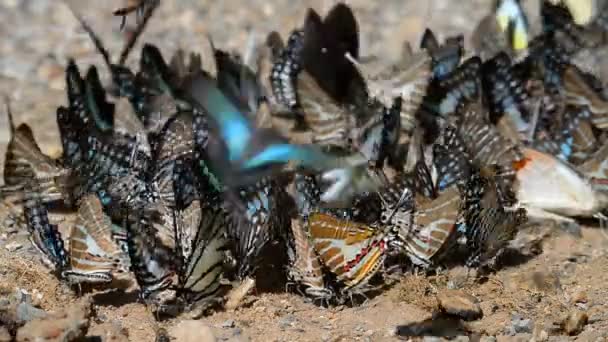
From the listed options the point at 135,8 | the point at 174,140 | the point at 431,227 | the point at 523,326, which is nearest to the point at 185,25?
Answer: the point at 135,8

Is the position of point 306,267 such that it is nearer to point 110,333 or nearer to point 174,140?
point 110,333

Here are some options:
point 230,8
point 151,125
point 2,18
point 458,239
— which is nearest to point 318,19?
point 151,125

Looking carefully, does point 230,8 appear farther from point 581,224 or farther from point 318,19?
point 581,224

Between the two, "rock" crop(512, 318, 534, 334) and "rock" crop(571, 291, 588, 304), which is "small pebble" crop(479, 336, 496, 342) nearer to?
"rock" crop(512, 318, 534, 334)

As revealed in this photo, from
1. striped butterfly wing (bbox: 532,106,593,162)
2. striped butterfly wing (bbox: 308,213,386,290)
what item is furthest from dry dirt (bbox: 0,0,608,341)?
striped butterfly wing (bbox: 532,106,593,162)

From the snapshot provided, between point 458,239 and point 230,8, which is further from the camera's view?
point 230,8

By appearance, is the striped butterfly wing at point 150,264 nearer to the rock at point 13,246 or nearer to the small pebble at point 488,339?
the rock at point 13,246

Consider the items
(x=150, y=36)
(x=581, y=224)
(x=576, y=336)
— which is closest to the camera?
(x=576, y=336)
